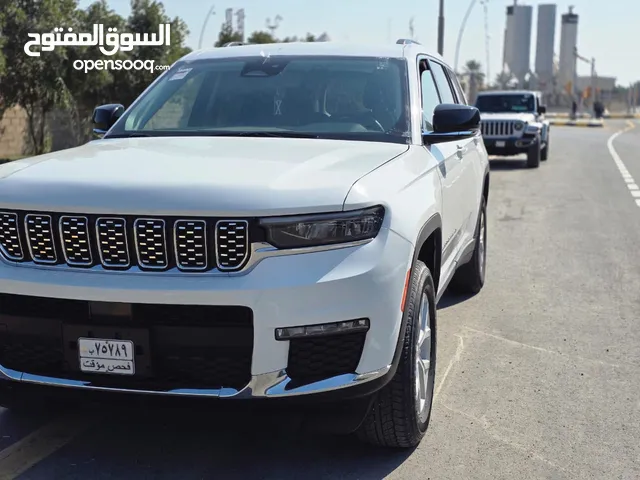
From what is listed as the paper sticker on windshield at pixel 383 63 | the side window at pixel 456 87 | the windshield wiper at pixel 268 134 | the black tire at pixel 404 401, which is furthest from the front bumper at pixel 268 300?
the side window at pixel 456 87

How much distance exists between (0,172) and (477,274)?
423 centimetres

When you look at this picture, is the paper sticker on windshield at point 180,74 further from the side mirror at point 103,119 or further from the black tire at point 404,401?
the black tire at point 404,401

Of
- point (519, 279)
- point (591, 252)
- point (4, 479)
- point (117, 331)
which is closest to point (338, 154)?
point (117, 331)

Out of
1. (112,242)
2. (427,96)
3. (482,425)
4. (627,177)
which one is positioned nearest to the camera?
(112,242)

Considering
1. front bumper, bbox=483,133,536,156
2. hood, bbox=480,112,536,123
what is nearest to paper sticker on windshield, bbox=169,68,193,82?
front bumper, bbox=483,133,536,156

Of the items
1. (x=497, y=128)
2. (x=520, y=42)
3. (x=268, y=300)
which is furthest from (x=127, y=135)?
(x=520, y=42)

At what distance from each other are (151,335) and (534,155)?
1812cm

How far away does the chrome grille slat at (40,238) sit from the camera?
3.17m

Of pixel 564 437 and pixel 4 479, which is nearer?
pixel 4 479

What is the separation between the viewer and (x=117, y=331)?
308cm

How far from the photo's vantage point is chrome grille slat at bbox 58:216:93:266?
10.3ft

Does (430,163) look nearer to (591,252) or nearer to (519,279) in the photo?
(519,279)

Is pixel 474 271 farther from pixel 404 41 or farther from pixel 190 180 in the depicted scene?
pixel 190 180

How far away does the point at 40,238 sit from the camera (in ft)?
10.5
